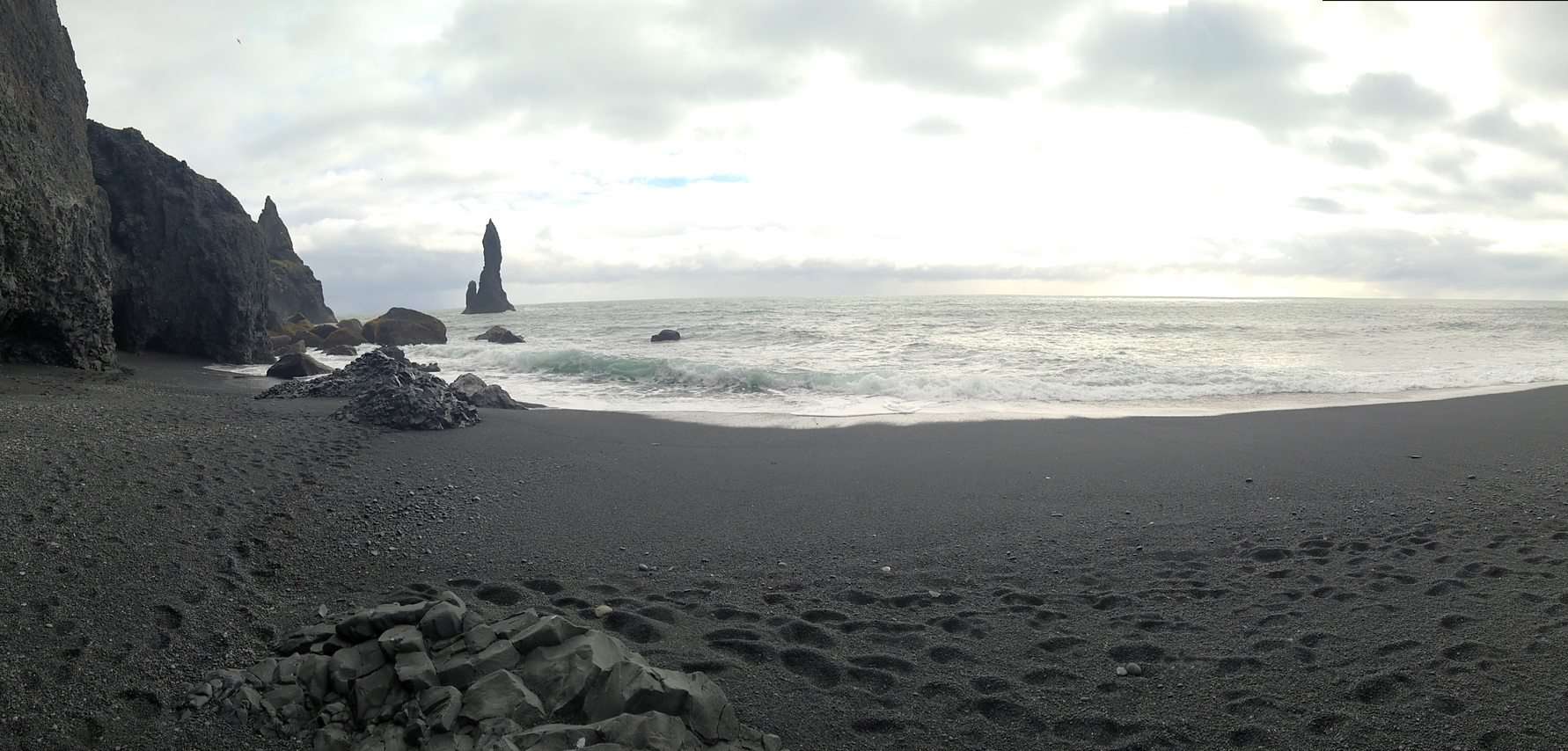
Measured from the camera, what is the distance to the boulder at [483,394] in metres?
11.0

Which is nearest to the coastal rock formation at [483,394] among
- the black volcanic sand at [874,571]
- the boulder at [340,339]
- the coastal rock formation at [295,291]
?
the black volcanic sand at [874,571]

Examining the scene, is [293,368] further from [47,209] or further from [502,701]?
[502,701]

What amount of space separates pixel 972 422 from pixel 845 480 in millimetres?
3566

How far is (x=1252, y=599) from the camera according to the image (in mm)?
4070

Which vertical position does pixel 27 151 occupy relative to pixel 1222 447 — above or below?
above

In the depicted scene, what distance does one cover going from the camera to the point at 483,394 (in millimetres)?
11109

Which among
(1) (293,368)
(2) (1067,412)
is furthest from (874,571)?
(1) (293,368)

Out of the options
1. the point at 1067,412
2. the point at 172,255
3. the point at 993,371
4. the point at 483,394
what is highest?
the point at 172,255

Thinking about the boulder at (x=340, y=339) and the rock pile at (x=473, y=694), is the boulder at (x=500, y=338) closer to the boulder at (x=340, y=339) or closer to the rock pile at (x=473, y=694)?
the boulder at (x=340, y=339)

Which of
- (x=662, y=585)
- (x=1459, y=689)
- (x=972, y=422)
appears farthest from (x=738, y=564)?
(x=972, y=422)

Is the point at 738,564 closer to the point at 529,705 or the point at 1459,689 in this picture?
the point at 529,705

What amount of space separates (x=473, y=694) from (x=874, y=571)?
8.50ft

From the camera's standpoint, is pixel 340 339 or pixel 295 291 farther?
pixel 295 291

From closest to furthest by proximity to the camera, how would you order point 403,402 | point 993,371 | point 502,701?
point 502,701 < point 403,402 < point 993,371
